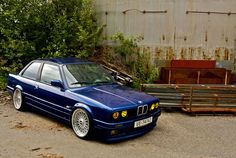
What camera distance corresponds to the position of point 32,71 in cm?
702

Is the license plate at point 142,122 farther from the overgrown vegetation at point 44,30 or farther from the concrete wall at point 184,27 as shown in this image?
the overgrown vegetation at point 44,30

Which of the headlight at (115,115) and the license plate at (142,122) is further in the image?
the license plate at (142,122)

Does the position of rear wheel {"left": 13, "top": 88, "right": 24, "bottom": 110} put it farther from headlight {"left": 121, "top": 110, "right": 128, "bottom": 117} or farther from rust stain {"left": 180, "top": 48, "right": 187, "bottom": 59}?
rust stain {"left": 180, "top": 48, "right": 187, "bottom": 59}

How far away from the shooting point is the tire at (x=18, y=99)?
7.14 meters

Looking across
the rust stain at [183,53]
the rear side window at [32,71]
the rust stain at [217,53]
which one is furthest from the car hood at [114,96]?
the rust stain at [217,53]

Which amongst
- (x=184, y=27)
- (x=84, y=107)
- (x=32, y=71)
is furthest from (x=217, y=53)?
(x=84, y=107)

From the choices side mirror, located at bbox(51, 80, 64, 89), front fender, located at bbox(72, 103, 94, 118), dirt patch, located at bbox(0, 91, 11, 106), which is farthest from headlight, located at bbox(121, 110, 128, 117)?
dirt patch, located at bbox(0, 91, 11, 106)

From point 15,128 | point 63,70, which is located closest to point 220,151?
point 63,70

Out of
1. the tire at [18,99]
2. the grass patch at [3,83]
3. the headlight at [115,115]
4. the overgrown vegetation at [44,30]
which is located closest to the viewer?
the headlight at [115,115]

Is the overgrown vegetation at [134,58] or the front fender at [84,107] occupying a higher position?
the overgrown vegetation at [134,58]


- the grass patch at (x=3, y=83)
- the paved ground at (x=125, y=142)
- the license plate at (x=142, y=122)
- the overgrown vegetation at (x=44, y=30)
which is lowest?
the paved ground at (x=125, y=142)

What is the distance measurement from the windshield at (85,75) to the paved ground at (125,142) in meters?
0.92

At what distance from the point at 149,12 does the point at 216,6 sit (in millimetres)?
2038

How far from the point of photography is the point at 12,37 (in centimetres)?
→ 985
